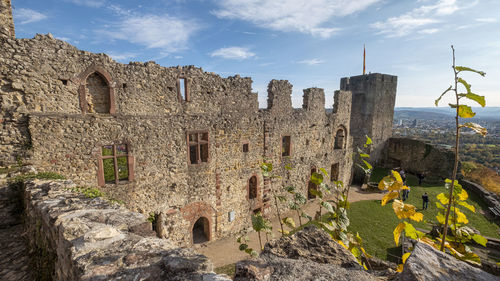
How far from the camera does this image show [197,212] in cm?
1098

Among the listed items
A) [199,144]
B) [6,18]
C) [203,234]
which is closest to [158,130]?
[199,144]

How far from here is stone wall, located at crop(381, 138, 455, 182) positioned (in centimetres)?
2142

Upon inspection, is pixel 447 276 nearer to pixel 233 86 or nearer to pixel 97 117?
pixel 97 117

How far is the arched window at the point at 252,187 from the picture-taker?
13138 mm

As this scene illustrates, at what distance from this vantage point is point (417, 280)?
1.58m

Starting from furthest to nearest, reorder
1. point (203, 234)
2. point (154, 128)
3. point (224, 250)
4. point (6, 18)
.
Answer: point (203, 234), point (224, 250), point (154, 128), point (6, 18)

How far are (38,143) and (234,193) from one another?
26.4 feet

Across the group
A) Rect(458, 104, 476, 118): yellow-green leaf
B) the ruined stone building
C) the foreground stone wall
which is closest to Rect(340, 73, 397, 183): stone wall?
the ruined stone building

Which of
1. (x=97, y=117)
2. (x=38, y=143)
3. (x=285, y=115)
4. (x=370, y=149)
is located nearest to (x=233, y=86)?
(x=285, y=115)

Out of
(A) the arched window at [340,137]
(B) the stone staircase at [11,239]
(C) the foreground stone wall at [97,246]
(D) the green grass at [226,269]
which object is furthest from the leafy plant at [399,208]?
(A) the arched window at [340,137]

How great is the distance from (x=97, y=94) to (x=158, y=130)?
251 centimetres

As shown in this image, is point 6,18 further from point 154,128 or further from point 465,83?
point 465,83

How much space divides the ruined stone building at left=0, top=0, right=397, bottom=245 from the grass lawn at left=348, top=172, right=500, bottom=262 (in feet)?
12.7

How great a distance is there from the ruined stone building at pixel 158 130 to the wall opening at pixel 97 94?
32 millimetres
